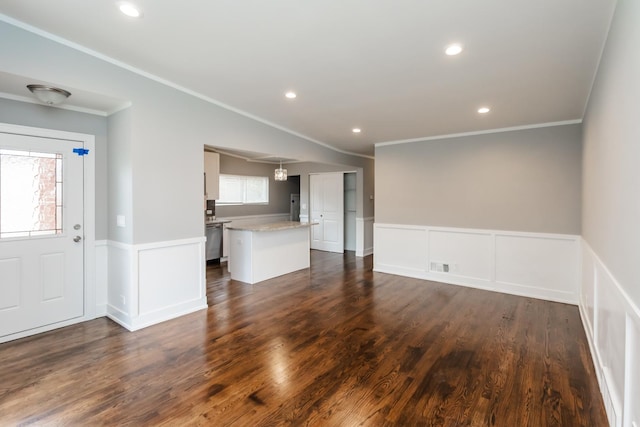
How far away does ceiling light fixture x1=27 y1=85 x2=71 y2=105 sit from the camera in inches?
110

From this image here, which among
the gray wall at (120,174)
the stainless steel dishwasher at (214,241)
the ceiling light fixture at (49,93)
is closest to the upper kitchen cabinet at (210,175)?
the stainless steel dishwasher at (214,241)

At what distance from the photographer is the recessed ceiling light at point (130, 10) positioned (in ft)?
7.17

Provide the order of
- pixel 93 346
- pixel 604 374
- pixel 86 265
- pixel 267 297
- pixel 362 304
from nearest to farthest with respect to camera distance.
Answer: pixel 604 374
pixel 93 346
pixel 86 265
pixel 362 304
pixel 267 297

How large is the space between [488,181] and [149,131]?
4.71m

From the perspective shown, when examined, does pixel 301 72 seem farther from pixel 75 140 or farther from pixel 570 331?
pixel 570 331

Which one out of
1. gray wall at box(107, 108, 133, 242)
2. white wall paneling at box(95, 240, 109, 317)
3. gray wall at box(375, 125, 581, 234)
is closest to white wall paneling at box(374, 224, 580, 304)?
gray wall at box(375, 125, 581, 234)

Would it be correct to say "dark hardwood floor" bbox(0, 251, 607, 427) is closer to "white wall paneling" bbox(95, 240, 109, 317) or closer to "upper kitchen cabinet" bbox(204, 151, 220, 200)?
"white wall paneling" bbox(95, 240, 109, 317)

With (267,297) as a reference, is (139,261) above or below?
above

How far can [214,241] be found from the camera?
666 centimetres

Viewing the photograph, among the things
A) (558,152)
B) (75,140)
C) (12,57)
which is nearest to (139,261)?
(75,140)

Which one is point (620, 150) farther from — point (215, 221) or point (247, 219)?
point (247, 219)

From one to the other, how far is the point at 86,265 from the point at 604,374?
4.90 m

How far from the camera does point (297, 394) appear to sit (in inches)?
87.3

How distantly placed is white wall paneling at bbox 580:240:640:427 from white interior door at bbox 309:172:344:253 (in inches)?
218
